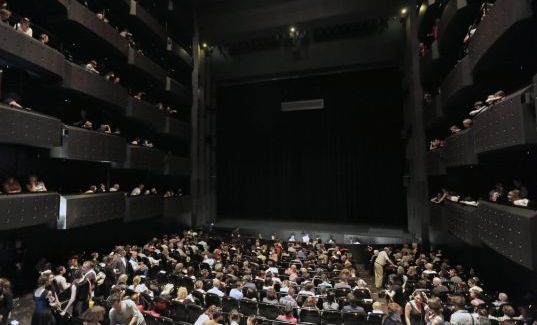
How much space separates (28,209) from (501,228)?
11.8 meters

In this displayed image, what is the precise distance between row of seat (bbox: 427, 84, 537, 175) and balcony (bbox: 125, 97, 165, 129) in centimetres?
1291

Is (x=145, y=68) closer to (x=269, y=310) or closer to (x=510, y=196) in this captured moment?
(x=269, y=310)

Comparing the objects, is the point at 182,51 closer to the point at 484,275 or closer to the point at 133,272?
the point at 133,272

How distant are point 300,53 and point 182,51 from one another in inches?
284

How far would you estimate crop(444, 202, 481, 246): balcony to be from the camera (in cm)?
879

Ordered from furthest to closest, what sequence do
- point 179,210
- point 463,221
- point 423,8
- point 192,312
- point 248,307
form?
point 179,210, point 423,8, point 463,221, point 248,307, point 192,312

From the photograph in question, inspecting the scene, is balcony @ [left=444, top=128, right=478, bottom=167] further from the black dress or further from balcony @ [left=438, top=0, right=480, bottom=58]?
the black dress

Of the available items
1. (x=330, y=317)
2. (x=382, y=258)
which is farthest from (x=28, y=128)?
(x=382, y=258)

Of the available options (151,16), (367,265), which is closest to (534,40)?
(367,265)

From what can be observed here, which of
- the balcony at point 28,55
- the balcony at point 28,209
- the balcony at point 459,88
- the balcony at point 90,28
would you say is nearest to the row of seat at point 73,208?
the balcony at point 28,209

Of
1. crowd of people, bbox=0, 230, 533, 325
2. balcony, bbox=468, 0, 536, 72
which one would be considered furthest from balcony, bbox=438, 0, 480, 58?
crowd of people, bbox=0, 230, 533, 325

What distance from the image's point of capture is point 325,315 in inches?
238

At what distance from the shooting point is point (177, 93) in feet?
60.0

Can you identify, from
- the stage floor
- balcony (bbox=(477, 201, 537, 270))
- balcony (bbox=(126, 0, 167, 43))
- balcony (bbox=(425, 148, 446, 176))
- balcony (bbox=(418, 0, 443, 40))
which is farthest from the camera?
the stage floor
